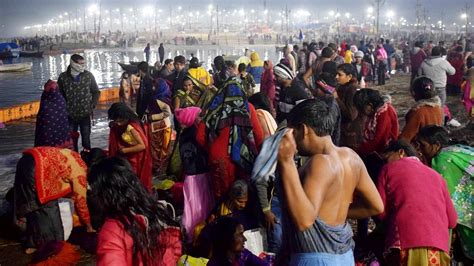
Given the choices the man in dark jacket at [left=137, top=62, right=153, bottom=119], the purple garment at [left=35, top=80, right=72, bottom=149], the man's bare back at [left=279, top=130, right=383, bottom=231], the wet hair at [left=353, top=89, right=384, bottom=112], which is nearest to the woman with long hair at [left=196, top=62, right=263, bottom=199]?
the wet hair at [left=353, top=89, right=384, bottom=112]

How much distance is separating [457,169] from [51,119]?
5313mm

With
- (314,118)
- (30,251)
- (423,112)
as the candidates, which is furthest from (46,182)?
(423,112)

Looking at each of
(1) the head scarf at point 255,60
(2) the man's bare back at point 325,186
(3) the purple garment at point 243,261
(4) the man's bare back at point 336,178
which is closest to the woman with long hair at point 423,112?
(3) the purple garment at point 243,261

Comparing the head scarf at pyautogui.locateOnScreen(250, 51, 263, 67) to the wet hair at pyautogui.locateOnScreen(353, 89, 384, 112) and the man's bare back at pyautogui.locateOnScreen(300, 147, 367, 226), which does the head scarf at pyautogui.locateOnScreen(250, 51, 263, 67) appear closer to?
the wet hair at pyautogui.locateOnScreen(353, 89, 384, 112)

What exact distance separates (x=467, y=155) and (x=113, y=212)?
2.86 meters

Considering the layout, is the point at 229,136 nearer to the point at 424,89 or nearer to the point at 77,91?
the point at 424,89

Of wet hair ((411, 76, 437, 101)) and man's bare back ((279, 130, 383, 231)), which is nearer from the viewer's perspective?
man's bare back ((279, 130, 383, 231))

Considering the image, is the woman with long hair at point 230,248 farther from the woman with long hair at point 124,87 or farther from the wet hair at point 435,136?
the woman with long hair at point 124,87

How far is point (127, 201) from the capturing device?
8.78 ft

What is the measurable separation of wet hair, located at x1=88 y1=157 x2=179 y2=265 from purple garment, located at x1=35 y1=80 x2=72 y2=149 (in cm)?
471

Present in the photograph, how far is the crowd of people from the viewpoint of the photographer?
266cm

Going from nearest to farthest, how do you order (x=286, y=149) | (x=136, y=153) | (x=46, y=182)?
1. (x=286, y=149)
2. (x=46, y=182)
3. (x=136, y=153)

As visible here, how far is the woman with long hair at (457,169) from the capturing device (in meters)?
4.04

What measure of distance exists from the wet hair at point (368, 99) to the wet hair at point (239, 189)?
1583 mm
